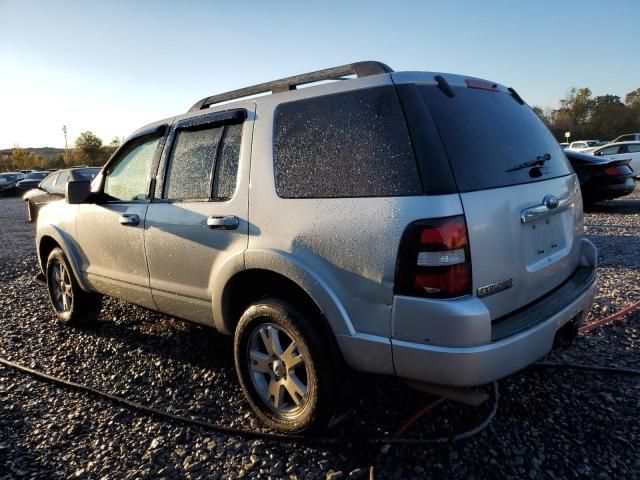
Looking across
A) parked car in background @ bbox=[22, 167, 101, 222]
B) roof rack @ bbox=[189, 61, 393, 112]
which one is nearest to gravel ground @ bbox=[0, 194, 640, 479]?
roof rack @ bbox=[189, 61, 393, 112]

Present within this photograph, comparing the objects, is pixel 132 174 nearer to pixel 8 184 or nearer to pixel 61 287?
pixel 61 287

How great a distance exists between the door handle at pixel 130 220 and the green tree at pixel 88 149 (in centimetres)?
6466

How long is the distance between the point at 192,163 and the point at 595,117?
70912mm

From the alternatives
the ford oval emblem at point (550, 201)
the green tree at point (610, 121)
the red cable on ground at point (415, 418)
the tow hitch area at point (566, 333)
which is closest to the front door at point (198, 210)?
the red cable on ground at point (415, 418)

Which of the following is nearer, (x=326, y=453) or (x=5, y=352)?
(x=326, y=453)

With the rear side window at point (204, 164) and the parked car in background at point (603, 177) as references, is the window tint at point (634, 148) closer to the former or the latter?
the parked car in background at point (603, 177)

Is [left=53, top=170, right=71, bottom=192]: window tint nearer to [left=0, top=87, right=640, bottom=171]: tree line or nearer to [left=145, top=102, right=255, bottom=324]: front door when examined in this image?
[left=145, top=102, right=255, bottom=324]: front door

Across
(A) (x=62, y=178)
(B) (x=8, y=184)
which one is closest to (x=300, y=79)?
(A) (x=62, y=178)

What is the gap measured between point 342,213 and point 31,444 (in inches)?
88.6

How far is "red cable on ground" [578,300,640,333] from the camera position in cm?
389

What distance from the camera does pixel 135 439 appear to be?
9.27 ft

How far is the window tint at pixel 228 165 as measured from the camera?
117 inches

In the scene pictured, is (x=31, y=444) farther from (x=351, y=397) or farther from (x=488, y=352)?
(x=488, y=352)

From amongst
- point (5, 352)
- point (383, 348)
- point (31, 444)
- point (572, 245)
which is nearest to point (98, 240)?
point (5, 352)
